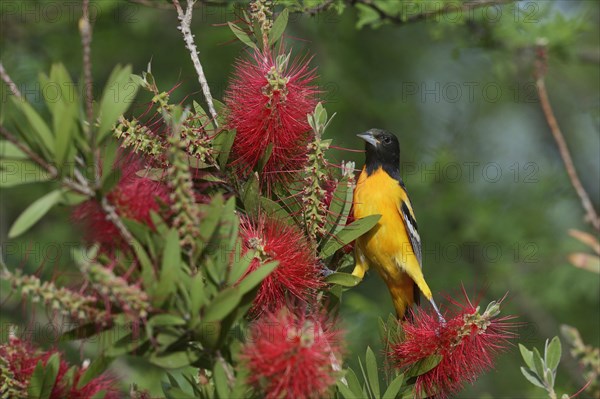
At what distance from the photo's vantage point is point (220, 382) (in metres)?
2.01

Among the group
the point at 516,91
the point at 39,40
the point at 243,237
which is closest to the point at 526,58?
the point at 516,91

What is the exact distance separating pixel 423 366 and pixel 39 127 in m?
1.51

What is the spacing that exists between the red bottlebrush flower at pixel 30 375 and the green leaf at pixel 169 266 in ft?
1.82

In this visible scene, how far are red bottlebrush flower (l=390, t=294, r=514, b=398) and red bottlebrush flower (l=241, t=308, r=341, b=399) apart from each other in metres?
0.61

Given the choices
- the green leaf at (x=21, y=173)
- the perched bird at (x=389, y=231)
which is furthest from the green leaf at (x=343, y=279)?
the perched bird at (x=389, y=231)

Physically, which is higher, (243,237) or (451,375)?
(243,237)

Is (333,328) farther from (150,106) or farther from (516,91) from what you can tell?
(516,91)

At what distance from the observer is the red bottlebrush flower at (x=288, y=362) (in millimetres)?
2000

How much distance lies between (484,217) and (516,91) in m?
2.94

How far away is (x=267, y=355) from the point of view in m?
2.01

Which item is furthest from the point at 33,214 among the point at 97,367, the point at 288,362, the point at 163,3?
the point at 163,3

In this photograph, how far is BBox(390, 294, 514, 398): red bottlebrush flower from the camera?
2.52 metres

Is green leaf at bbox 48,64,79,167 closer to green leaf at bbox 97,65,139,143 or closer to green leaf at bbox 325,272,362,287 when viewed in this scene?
green leaf at bbox 97,65,139,143

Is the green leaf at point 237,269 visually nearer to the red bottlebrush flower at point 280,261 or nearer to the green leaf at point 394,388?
the red bottlebrush flower at point 280,261
